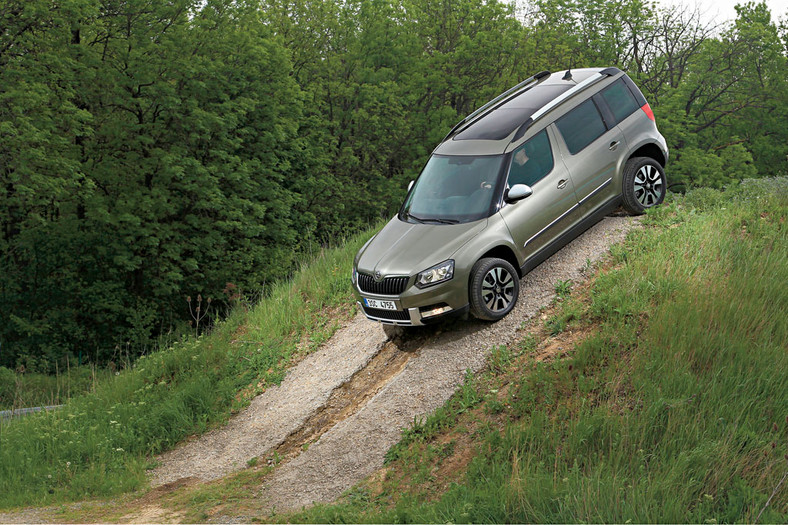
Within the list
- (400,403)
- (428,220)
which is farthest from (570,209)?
(400,403)

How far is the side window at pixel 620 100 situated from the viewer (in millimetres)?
10609

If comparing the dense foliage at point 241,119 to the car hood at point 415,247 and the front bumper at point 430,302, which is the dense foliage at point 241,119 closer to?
the car hood at point 415,247

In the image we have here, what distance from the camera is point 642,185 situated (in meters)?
10.9

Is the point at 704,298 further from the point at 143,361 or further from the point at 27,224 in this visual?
the point at 27,224

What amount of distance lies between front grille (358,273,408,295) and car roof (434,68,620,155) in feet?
7.09

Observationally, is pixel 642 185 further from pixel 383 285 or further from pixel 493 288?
pixel 383 285

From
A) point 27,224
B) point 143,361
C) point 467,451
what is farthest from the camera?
point 27,224

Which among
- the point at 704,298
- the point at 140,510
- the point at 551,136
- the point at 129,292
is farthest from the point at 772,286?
the point at 129,292

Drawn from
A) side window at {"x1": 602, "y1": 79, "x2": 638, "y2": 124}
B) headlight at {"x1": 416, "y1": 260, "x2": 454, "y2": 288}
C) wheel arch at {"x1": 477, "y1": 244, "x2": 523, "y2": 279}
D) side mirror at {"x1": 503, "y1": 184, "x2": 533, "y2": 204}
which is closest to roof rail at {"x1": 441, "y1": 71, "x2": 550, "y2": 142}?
side window at {"x1": 602, "y1": 79, "x2": 638, "y2": 124}

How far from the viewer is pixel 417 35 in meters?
35.9

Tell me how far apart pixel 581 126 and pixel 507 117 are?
1.03m

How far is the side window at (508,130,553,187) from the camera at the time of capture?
377 inches

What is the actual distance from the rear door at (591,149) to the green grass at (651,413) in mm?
1244

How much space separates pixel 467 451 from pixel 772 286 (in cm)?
384
